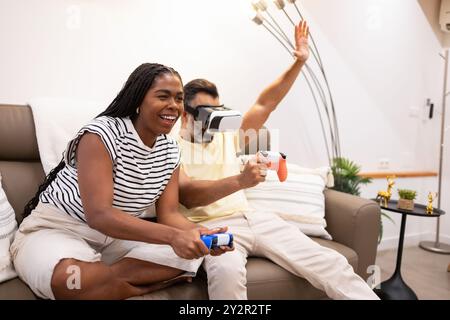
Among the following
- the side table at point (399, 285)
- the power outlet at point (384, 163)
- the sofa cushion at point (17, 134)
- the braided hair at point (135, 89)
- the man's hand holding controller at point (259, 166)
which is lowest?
the side table at point (399, 285)

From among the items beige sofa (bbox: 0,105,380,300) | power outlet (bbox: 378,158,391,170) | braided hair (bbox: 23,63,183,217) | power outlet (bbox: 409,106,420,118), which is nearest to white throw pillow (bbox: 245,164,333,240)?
beige sofa (bbox: 0,105,380,300)

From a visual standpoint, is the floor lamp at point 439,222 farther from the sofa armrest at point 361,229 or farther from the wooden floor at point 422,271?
the sofa armrest at point 361,229

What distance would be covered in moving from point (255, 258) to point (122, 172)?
1.88ft

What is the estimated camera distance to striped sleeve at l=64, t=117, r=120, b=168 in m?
1.11

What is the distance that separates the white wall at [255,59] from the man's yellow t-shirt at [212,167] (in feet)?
2.18

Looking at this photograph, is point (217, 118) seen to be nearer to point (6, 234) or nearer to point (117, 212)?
point (117, 212)

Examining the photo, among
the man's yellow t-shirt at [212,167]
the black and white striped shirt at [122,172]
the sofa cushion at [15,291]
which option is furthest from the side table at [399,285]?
the sofa cushion at [15,291]

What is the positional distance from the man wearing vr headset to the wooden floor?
1010 mm

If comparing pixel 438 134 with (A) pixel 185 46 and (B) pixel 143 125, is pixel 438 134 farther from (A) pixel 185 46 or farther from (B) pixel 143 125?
(B) pixel 143 125

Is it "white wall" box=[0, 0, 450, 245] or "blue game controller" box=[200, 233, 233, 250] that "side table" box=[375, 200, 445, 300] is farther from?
"blue game controller" box=[200, 233, 233, 250]

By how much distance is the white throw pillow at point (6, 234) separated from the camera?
3.71 ft

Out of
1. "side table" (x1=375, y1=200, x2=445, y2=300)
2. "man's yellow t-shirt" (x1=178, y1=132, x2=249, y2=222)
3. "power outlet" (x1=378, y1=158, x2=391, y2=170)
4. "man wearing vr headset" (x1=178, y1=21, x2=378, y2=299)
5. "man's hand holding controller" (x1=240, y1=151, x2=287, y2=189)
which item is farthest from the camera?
"power outlet" (x1=378, y1=158, x2=391, y2=170)

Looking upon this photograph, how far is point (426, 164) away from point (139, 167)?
268 centimetres

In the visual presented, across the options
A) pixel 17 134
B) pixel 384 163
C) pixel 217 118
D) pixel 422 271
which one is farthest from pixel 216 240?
pixel 384 163
